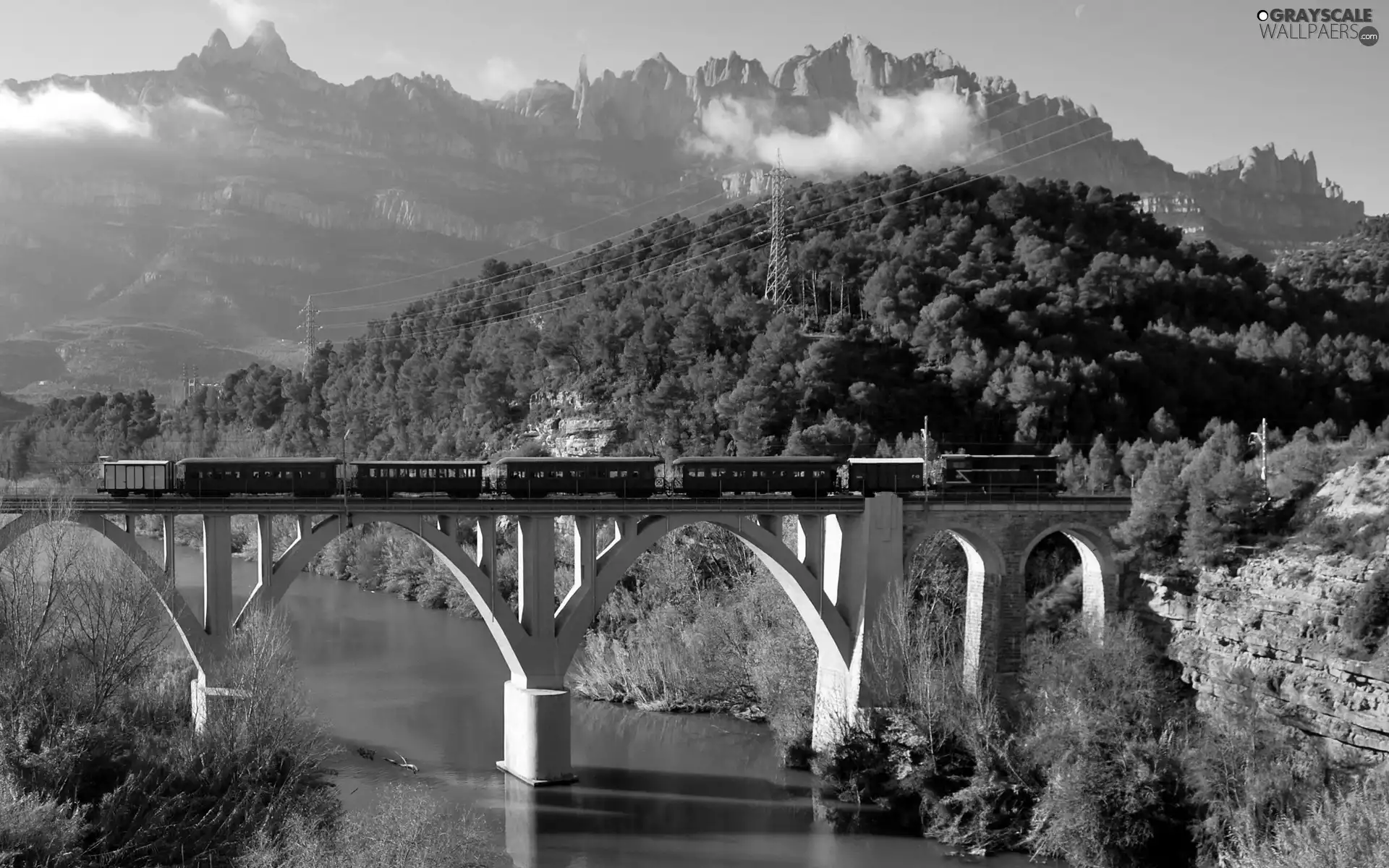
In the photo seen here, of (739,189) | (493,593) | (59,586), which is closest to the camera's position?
(59,586)

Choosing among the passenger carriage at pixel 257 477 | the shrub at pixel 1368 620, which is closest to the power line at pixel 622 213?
the passenger carriage at pixel 257 477

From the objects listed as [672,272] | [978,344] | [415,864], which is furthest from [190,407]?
[415,864]

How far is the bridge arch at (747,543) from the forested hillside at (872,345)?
575 inches

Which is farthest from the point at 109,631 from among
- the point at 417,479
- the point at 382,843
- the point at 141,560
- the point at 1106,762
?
the point at 1106,762

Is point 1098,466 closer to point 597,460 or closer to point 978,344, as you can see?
point 978,344

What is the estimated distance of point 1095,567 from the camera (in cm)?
3516

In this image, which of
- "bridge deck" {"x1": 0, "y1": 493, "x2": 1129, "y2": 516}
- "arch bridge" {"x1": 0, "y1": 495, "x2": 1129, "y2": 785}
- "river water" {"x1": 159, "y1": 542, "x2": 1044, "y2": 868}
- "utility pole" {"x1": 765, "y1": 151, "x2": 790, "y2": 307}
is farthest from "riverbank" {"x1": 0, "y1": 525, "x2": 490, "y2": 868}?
"utility pole" {"x1": 765, "y1": 151, "x2": 790, "y2": 307}

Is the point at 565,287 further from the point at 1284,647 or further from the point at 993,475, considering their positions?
the point at 1284,647

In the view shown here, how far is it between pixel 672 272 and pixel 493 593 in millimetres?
40280

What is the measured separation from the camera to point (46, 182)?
578 ft

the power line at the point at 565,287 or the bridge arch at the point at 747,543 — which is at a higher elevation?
the power line at the point at 565,287

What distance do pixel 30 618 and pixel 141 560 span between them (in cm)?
332

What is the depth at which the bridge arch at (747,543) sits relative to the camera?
101 feet

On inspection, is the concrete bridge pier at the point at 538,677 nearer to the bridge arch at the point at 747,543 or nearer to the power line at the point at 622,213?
the bridge arch at the point at 747,543
